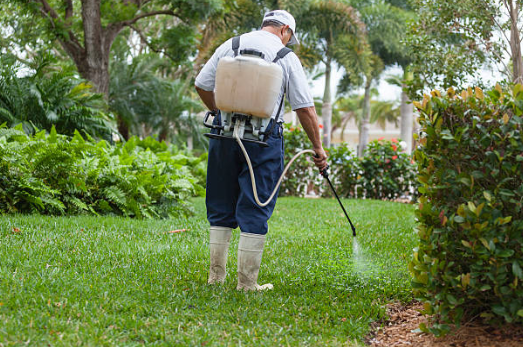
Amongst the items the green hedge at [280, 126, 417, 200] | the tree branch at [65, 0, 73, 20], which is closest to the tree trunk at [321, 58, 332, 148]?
the green hedge at [280, 126, 417, 200]

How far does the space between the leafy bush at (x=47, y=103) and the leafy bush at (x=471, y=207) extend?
24.5 ft

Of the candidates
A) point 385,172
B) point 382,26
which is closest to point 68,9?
point 385,172

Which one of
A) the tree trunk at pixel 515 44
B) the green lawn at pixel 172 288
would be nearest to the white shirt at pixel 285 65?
the green lawn at pixel 172 288

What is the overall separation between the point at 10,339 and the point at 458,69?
773 centimetres

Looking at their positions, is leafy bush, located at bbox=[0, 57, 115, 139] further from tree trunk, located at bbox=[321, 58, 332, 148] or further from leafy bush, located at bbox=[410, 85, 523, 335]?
tree trunk, located at bbox=[321, 58, 332, 148]

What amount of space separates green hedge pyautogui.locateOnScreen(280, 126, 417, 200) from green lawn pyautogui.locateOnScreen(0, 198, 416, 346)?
6.35 meters

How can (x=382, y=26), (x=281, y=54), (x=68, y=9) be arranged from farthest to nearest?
(x=382, y=26), (x=68, y=9), (x=281, y=54)

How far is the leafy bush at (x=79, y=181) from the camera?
20.0ft

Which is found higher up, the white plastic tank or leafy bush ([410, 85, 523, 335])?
the white plastic tank

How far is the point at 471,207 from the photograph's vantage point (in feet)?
8.79

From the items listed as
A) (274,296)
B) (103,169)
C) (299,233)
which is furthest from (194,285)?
(103,169)

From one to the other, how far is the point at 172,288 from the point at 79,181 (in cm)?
329

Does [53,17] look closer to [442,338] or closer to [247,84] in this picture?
[247,84]

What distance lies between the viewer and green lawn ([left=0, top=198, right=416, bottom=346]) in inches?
111
